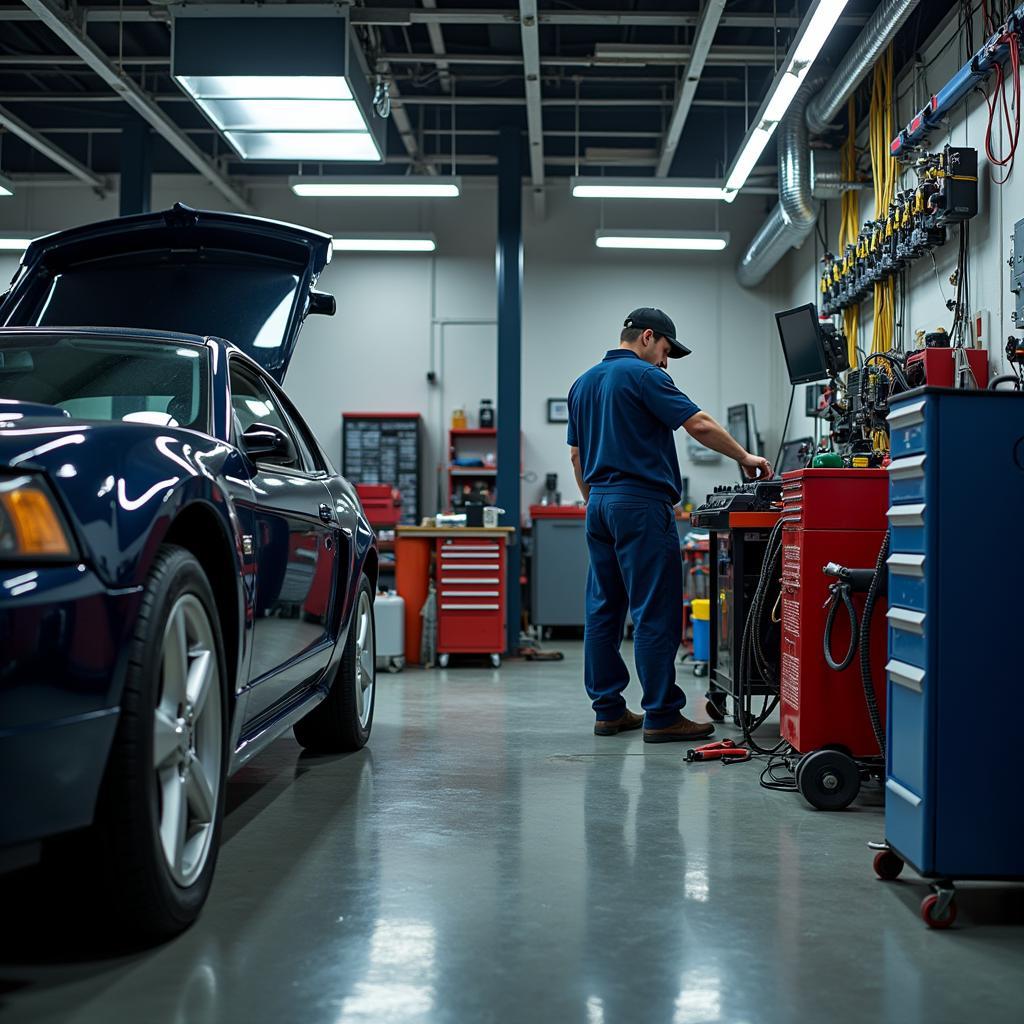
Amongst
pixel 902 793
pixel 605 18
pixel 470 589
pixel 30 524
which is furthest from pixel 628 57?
pixel 30 524

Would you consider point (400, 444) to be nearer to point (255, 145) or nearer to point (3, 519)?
point (255, 145)

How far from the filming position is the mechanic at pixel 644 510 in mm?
3791

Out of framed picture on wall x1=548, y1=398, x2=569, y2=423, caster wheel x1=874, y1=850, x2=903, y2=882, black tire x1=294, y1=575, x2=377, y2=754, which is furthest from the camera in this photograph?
framed picture on wall x1=548, y1=398, x2=569, y2=423

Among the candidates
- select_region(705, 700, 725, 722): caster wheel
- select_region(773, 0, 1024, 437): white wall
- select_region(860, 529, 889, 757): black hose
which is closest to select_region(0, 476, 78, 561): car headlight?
select_region(860, 529, 889, 757): black hose

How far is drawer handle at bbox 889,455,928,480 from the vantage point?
193 cm

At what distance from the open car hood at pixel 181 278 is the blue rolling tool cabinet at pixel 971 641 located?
219 cm

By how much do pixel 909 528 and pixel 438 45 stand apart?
6.52 metres

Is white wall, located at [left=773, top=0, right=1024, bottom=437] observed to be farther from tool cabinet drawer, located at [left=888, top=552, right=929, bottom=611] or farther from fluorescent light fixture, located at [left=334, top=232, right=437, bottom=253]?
fluorescent light fixture, located at [left=334, top=232, right=437, bottom=253]

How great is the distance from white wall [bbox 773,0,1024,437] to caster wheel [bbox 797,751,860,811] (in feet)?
9.56

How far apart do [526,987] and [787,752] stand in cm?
208

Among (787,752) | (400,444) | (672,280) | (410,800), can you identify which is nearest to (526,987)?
(410,800)

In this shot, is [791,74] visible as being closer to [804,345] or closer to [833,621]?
[804,345]

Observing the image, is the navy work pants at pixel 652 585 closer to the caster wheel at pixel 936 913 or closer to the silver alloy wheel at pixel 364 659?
the silver alloy wheel at pixel 364 659

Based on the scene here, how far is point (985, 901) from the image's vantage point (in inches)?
79.4
